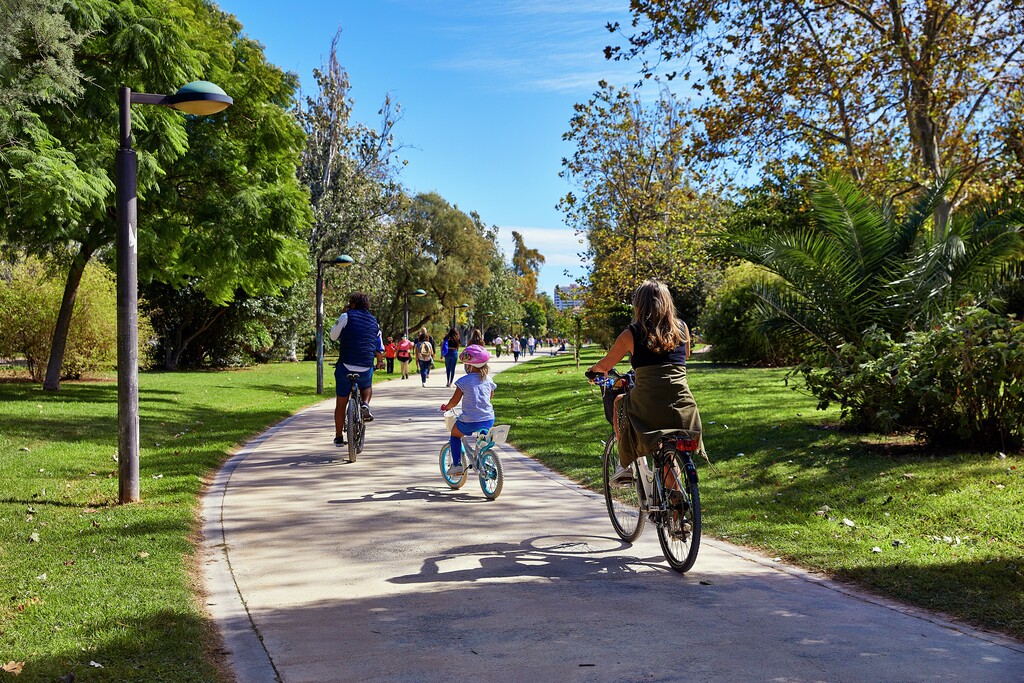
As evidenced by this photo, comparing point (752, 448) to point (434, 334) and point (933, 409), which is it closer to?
point (933, 409)

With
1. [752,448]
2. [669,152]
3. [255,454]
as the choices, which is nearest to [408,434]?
[255,454]

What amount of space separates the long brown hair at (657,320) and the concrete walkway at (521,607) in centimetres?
150

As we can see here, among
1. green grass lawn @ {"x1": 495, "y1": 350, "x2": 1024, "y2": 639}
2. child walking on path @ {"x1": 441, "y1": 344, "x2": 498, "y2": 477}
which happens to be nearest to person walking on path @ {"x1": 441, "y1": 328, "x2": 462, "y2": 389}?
green grass lawn @ {"x1": 495, "y1": 350, "x2": 1024, "y2": 639}

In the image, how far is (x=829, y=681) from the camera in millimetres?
3857

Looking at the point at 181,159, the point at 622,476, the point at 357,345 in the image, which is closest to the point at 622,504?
the point at 622,476

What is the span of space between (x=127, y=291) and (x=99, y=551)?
8.70 feet

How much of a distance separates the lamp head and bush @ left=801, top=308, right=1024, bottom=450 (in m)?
7.31

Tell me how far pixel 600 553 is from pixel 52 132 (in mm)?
13608

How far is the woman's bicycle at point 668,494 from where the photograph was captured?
5.72m

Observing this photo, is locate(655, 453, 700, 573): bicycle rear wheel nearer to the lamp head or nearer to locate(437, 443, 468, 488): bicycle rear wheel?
locate(437, 443, 468, 488): bicycle rear wheel

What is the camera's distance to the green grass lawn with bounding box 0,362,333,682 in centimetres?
417

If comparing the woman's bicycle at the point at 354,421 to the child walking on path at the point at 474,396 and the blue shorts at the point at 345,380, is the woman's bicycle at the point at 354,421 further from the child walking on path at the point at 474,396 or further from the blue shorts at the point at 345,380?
the child walking on path at the point at 474,396

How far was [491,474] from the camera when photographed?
27.8 feet

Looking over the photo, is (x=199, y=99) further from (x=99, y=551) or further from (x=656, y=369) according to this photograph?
(x=656, y=369)
